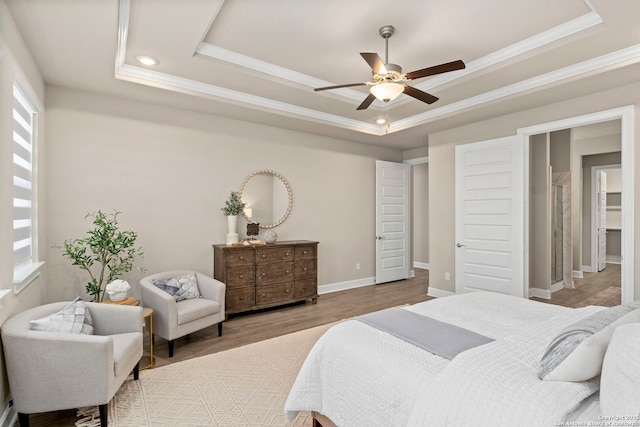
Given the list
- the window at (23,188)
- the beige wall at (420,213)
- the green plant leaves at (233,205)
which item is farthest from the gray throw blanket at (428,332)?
the beige wall at (420,213)

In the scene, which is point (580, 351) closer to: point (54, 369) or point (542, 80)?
point (54, 369)

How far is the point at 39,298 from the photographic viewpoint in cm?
301

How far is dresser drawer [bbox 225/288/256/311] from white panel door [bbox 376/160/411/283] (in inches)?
105

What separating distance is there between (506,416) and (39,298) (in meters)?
3.68

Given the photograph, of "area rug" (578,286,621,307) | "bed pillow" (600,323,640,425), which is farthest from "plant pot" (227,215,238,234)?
"area rug" (578,286,621,307)

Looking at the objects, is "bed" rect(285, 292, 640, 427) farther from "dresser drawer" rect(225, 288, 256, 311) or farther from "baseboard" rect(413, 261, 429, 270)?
"baseboard" rect(413, 261, 429, 270)

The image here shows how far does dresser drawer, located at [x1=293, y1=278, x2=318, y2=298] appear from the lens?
4.74 meters

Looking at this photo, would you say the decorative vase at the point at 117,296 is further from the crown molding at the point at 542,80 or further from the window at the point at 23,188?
the crown molding at the point at 542,80

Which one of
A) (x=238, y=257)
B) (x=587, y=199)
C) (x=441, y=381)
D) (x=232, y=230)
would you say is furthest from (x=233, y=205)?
(x=587, y=199)

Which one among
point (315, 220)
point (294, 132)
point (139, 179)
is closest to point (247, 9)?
point (139, 179)

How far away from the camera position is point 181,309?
10.6 feet

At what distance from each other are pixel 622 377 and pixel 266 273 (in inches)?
148

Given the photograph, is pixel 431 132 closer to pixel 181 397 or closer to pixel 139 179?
pixel 139 179

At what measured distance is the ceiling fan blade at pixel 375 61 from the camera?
2.38 meters
